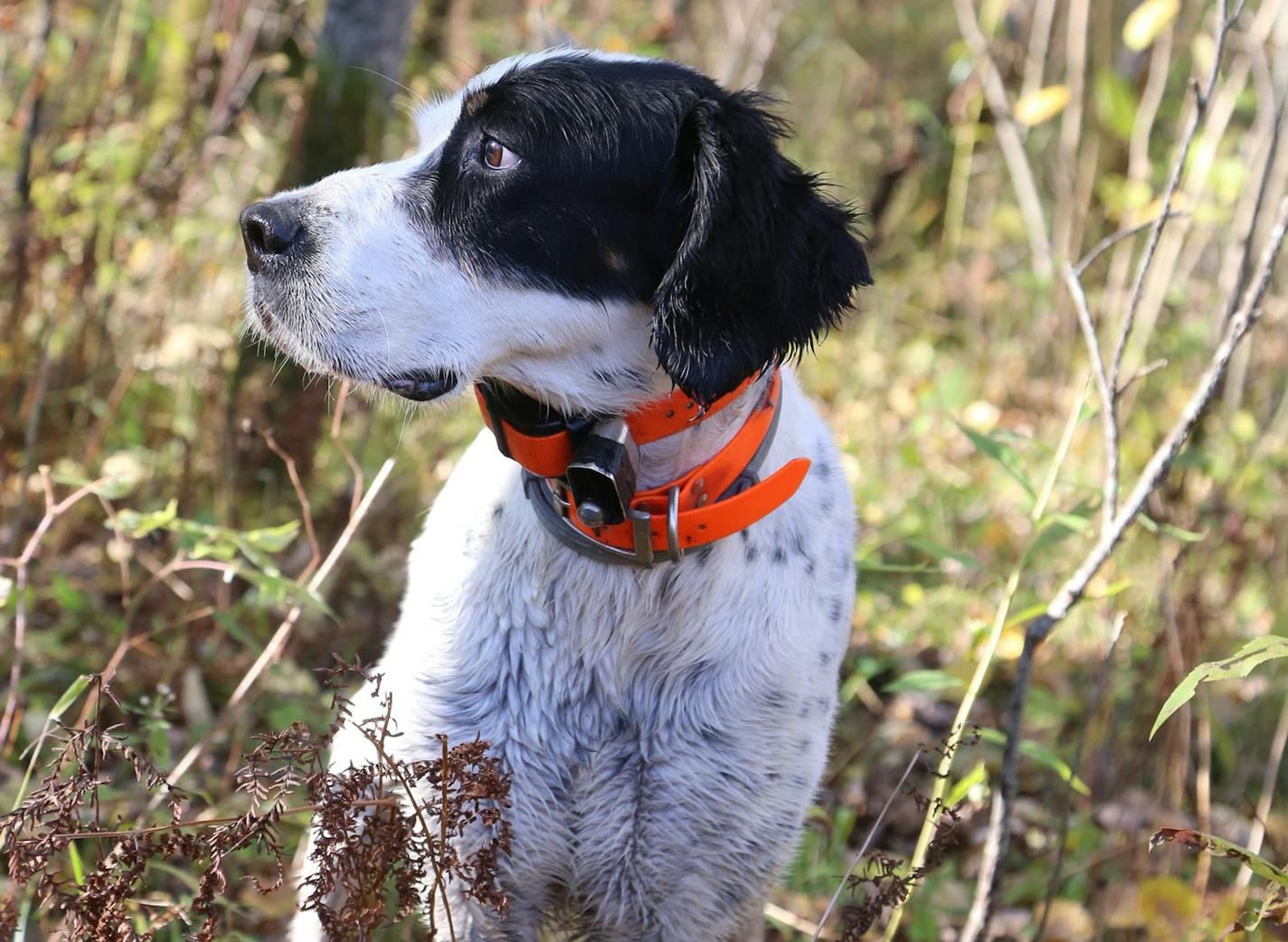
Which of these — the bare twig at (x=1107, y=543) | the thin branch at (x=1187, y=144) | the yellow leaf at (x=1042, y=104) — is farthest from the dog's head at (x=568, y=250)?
the yellow leaf at (x=1042, y=104)

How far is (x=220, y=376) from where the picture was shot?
138 inches

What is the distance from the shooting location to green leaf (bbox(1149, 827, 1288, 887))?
1621 mm

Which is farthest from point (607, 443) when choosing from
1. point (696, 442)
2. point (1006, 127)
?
point (1006, 127)

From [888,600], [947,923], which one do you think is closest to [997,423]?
[888,600]

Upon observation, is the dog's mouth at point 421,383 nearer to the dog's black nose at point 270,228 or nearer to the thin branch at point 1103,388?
the dog's black nose at point 270,228

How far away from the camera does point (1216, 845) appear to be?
5.56 feet

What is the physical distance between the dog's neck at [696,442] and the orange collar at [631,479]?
0.07 feet

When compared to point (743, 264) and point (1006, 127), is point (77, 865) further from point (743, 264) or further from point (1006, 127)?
point (1006, 127)

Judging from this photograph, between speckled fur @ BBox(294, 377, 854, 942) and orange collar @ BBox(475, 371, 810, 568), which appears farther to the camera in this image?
speckled fur @ BBox(294, 377, 854, 942)

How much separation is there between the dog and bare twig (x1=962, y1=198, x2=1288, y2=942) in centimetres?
34

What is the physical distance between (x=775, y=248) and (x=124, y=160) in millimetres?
2387

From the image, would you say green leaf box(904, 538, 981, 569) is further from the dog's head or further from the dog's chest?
the dog's head

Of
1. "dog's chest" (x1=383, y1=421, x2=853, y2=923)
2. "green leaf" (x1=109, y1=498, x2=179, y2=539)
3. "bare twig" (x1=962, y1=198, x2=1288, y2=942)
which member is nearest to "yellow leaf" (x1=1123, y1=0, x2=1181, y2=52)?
"bare twig" (x1=962, y1=198, x2=1288, y2=942)

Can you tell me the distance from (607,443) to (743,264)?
0.33 meters
